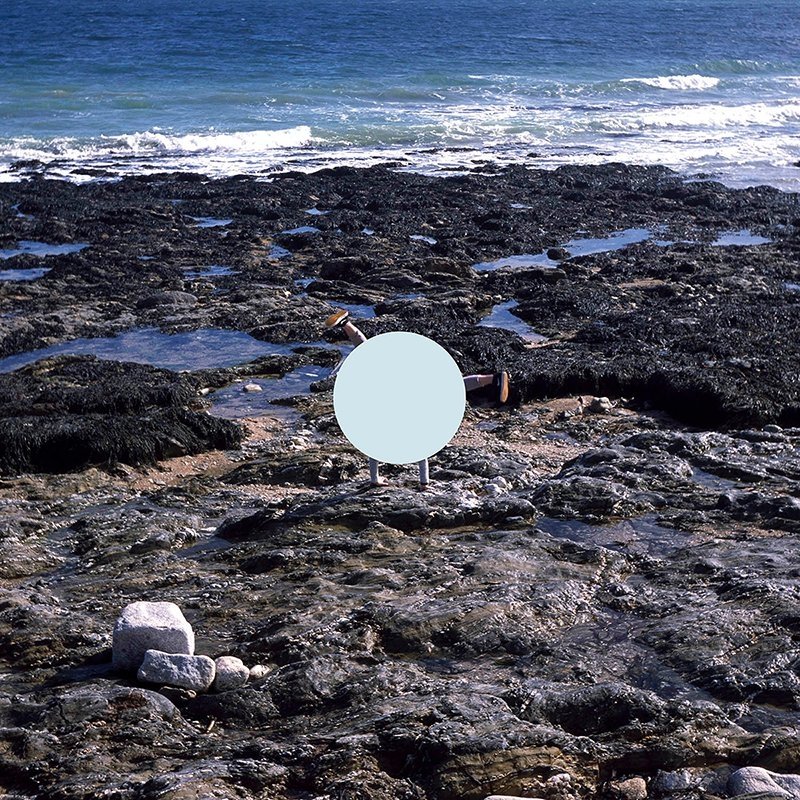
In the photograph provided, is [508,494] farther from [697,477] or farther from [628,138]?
[628,138]

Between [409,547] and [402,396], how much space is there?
949 millimetres

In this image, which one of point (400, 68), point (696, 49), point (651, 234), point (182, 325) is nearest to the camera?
point (182, 325)

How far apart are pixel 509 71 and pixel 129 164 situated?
77.1ft

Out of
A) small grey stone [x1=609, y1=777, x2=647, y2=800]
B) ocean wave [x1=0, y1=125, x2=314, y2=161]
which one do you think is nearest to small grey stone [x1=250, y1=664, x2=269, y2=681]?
small grey stone [x1=609, y1=777, x2=647, y2=800]

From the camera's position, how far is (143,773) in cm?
362

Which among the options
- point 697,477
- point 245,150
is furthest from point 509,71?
point 697,477

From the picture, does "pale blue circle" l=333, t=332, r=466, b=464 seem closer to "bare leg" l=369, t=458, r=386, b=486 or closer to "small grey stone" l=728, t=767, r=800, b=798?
"bare leg" l=369, t=458, r=386, b=486

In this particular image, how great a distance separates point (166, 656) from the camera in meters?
4.18

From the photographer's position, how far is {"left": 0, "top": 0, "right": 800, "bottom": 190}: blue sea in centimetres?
2647

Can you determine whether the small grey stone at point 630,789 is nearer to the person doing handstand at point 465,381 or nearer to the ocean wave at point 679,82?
the person doing handstand at point 465,381

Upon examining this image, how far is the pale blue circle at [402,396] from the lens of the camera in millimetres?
4871

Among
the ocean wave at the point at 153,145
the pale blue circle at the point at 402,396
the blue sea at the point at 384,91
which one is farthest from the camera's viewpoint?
the blue sea at the point at 384,91

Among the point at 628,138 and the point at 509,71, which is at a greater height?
the point at 509,71

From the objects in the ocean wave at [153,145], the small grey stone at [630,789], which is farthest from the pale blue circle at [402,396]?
the ocean wave at [153,145]
